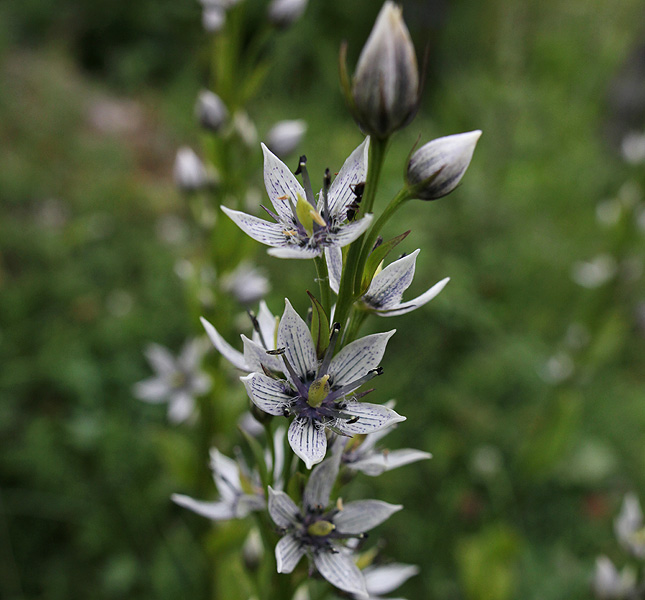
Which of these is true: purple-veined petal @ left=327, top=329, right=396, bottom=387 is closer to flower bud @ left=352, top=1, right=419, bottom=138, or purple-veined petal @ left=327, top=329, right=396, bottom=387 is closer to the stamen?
the stamen

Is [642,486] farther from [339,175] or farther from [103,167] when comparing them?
[103,167]

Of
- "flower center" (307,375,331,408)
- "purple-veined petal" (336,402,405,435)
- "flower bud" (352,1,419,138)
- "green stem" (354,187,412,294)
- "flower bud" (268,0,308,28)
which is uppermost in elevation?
"flower bud" (268,0,308,28)

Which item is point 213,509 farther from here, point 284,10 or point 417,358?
point 284,10

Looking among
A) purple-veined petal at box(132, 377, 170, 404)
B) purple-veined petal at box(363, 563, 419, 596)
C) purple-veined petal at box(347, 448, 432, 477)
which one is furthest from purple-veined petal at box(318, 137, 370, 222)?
purple-veined petal at box(132, 377, 170, 404)

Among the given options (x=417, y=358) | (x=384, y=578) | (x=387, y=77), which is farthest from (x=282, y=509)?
(x=417, y=358)

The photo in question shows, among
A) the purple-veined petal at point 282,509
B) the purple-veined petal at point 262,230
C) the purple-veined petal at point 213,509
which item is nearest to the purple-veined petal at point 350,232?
the purple-veined petal at point 262,230
